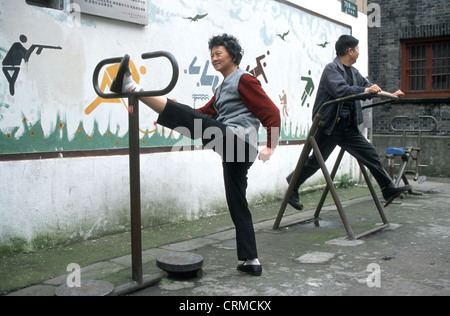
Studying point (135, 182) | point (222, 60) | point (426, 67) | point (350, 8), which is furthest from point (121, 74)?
point (426, 67)

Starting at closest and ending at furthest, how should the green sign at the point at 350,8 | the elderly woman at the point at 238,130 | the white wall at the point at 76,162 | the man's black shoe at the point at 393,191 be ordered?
the elderly woman at the point at 238,130 → the white wall at the point at 76,162 → the man's black shoe at the point at 393,191 → the green sign at the point at 350,8

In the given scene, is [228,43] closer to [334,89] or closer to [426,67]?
[334,89]

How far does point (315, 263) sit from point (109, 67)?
2.65 meters

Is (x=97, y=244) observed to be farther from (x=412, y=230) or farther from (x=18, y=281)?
(x=412, y=230)

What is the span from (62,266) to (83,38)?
2.05 m

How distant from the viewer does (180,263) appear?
10.9 feet

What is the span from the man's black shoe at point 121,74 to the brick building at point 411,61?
1004cm

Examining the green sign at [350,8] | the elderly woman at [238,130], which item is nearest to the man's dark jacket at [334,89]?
the elderly woman at [238,130]

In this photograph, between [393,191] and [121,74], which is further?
[393,191]

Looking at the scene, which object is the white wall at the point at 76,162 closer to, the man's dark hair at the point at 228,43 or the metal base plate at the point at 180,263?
the metal base plate at the point at 180,263

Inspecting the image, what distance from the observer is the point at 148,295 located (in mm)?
3074

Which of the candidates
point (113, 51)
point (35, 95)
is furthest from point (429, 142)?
point (35, 95)

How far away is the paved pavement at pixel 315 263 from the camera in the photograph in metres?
3.17

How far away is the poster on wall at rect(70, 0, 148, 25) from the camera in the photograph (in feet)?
14.4
